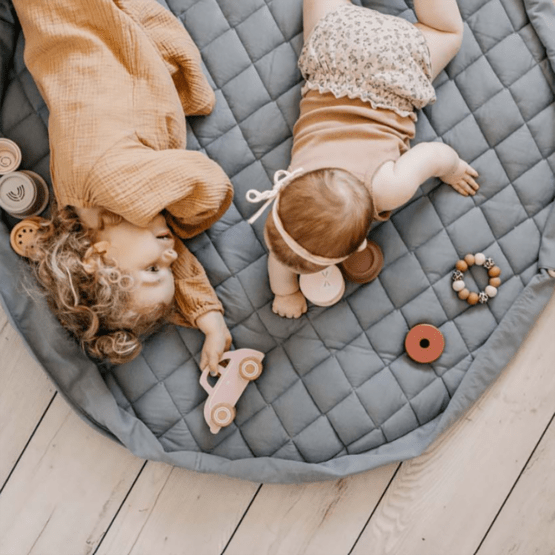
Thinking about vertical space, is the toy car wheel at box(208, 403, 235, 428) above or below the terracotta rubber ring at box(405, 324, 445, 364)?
above

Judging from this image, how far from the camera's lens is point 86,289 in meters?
0.86

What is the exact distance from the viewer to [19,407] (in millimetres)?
1063

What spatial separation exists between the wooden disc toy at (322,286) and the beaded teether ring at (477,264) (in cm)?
22

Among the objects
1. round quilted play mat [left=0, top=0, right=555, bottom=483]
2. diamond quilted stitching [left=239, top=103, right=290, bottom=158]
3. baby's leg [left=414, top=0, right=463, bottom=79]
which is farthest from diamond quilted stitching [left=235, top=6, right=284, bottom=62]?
baby's leg [left=414, top=0, right=463, bottom=79]

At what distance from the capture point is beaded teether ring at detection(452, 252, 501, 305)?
1003 millimetres

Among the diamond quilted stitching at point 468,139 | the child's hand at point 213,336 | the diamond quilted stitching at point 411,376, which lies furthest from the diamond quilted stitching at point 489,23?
the child's hand at point 213,336

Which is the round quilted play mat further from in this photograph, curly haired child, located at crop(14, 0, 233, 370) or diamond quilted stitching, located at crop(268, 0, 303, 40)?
curly haired child, located at crop(14, 0, 233, 370)

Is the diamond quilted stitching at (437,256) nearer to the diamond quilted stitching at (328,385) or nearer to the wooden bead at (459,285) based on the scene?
the wooden bead at (459,285)

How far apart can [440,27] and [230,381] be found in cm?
73

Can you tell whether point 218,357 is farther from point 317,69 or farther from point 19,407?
point 317,69

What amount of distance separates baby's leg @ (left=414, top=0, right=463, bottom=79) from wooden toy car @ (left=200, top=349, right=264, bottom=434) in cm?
61

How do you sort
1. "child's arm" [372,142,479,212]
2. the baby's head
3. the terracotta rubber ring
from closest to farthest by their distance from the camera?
1. the baby's head
2. "child's arm" [372,142,479,212]
3. the terracotta rubber ring

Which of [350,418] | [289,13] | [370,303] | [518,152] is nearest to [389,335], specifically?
[370,303]

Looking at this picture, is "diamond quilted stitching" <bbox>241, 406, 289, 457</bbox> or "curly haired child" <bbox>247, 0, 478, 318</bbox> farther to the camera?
"diamond quilted stitching" <bbox>241, 406, 289, 457</bbox>
